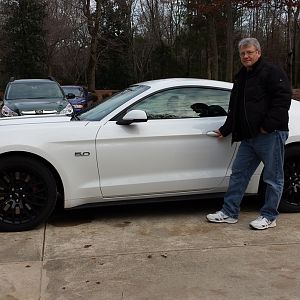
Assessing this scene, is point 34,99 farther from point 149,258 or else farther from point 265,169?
point 149,258

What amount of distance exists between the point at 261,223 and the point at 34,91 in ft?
30.3

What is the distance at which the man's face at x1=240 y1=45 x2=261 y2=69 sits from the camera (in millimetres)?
4906

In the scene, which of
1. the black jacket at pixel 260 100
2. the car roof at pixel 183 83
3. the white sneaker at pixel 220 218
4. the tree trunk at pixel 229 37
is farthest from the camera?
the tree trunk at pixel 229 37

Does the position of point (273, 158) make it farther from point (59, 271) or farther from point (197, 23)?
point (197, 23)

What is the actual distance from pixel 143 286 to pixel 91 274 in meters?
0.47

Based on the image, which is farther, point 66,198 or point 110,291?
point 66,198

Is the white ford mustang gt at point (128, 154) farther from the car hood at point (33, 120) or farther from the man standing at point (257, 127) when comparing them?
the man standing at point (257, 127)

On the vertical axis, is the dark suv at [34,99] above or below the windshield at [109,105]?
below

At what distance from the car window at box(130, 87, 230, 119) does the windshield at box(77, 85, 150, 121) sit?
0.59 ft

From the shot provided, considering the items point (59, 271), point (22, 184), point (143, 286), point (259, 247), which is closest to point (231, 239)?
point (259, 247)

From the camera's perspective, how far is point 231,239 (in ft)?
15.7

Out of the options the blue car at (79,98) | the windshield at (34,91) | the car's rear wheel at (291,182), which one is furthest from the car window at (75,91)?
the car's rear wheel at (291,182)

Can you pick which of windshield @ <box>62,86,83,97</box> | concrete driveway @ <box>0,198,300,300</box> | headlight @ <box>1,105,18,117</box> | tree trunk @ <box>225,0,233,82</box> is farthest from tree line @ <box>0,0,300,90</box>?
concrete driveway @ <box>0,198,300,300</box>

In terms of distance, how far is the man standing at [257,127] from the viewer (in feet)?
15.8
